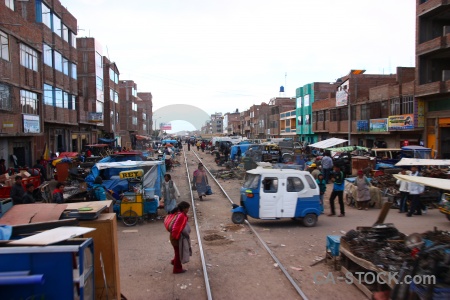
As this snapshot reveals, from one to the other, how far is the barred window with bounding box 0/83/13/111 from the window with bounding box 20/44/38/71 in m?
2.67

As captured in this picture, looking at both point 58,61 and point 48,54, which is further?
point 58,61

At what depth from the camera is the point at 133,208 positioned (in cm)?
1195

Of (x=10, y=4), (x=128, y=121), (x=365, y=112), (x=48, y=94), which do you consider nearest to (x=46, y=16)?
(x=48, y=94)

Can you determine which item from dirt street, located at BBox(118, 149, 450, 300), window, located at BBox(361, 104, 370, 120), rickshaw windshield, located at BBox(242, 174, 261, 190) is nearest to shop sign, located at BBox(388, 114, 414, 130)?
window, located at BBox(361, 104, 370, 120)

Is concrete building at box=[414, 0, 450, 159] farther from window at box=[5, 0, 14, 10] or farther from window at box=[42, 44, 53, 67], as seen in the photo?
window at box=[42, 44, 53, 67]

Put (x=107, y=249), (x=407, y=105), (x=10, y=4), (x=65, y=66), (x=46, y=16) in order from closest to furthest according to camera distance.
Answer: (x=107, y=249), (x=10, y=4), (x=46, y=16), (x=407, y=105), (x=65, y=66)

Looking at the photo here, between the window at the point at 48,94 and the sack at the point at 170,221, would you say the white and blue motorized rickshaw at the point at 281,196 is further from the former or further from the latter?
the window at the point at 48,94

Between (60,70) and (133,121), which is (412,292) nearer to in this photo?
(60,70)

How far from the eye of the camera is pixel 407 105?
99.7ft

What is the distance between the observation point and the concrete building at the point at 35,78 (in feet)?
68.1

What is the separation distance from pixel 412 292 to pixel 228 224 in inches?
287

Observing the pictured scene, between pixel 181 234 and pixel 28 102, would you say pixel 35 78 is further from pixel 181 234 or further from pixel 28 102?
pixel 181 234

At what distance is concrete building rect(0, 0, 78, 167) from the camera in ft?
68.1

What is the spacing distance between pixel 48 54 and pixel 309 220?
25.4 m
